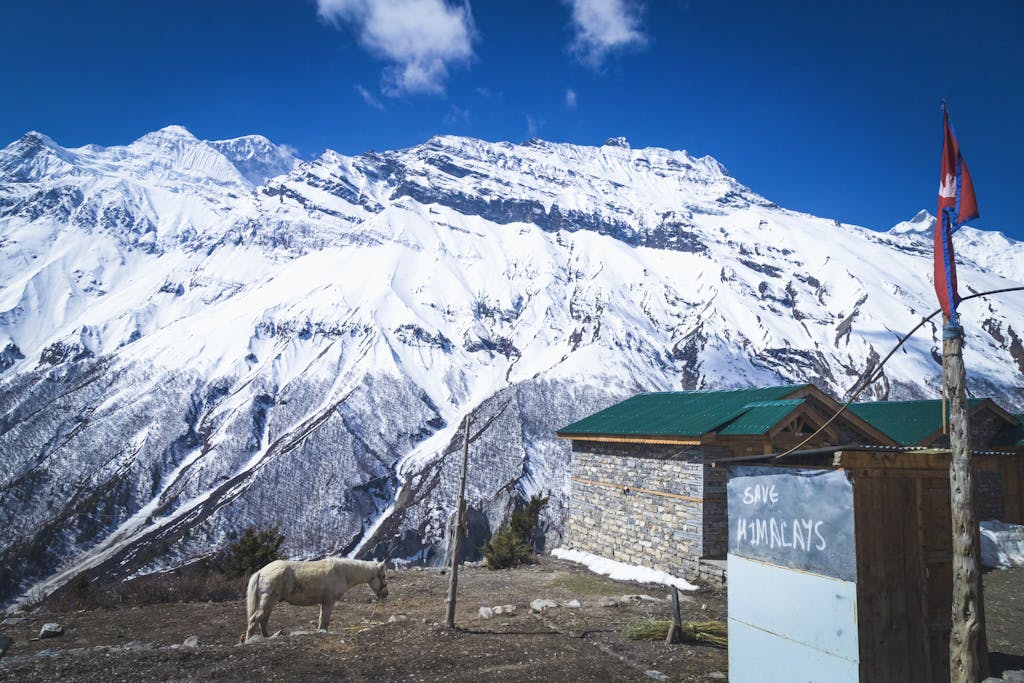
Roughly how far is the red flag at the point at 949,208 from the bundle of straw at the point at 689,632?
7309 millimetres

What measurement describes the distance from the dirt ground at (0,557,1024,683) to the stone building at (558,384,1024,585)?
247 cm

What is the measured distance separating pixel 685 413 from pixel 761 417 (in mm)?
3618

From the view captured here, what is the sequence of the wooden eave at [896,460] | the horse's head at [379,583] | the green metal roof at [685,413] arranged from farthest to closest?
the green metal roof at [685,413], the horse's head at [379,583], the wooden eave at [896,460]

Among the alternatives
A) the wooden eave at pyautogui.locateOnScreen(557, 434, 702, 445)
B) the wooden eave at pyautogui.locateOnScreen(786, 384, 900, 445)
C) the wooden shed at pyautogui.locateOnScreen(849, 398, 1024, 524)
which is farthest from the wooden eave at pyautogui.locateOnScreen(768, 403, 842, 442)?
the wooden shed at pyautogui.locateOnScreen(849, 398, 1024, 524)

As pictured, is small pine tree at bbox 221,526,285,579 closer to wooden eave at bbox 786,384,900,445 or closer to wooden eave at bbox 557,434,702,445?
wooden eave at bbox 557,434,702,445

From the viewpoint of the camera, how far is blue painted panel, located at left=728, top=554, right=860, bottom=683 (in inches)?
259

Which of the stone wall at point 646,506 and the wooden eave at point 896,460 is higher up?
the wooden eave at point 896,460

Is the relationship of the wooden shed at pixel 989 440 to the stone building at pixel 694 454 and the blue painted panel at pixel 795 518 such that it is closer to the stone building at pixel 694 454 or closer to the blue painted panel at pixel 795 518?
the stone building at pixel 694 454

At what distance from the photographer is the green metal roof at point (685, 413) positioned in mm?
19078

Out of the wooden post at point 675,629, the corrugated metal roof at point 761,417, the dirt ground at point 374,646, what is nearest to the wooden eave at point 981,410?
the corrugated metal roof at point 761,417

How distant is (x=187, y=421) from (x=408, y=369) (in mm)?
35994

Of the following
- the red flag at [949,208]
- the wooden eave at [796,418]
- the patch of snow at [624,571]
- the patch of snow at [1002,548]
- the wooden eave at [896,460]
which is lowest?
the patch of snow at [624,571]

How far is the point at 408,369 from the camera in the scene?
10919cm

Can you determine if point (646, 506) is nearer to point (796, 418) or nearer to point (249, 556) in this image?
point (796, 418)
